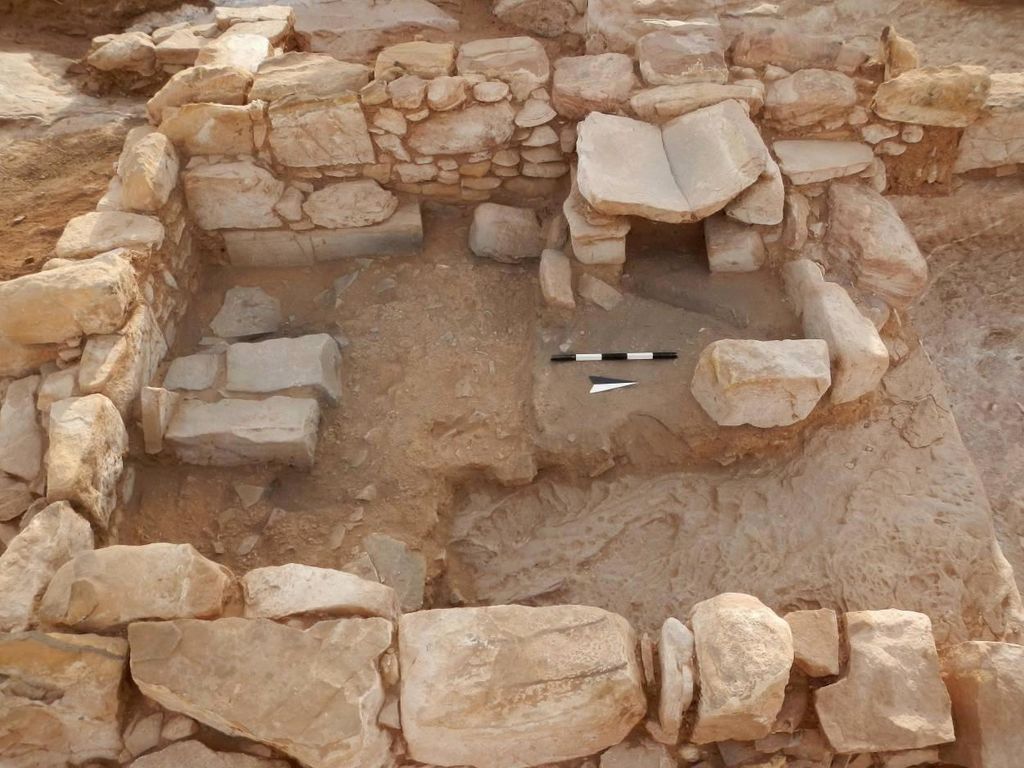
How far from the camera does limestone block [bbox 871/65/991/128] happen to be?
455 cm

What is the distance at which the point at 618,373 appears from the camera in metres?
4.15

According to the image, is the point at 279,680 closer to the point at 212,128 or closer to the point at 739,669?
the point at 739,669

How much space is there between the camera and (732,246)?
438 cm

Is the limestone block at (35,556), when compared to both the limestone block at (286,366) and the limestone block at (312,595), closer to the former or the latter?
the limestone block at (312,595)

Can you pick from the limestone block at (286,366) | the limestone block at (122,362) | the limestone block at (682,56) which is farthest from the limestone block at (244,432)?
the limestone block at (682,56)

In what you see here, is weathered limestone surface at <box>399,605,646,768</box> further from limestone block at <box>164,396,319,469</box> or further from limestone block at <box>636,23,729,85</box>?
limestone block at <box>636,23,729,85</box>

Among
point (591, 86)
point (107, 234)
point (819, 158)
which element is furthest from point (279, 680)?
point (819, 158)

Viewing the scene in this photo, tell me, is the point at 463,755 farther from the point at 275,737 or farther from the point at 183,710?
the point at 183,710

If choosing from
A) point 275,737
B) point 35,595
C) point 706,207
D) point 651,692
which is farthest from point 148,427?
point 706,207

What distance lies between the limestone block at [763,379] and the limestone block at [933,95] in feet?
5.65

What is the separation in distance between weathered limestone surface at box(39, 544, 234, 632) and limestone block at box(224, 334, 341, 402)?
4.44 feet

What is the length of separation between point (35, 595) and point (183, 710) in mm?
673

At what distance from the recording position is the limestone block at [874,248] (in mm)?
4414

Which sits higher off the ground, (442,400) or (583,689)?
(583,689)
